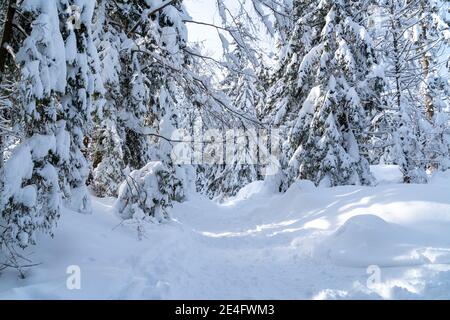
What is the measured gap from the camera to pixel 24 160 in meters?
4.43

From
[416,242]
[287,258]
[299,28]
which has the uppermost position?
[299,28]

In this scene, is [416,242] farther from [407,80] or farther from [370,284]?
[407,80]

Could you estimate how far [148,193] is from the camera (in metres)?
8.62

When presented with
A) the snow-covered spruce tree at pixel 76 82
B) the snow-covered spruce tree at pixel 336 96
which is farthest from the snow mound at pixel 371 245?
the snow-covered spruce tree at pixel 336 96

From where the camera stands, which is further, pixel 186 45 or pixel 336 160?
pixel 336 160

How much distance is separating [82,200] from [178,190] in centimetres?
381

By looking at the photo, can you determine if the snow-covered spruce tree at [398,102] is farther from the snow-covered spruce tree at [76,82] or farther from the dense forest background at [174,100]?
the snow-covered spruce tree at [76,82]

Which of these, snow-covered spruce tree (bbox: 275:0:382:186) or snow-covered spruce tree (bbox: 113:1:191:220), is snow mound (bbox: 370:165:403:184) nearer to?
snow-covered spruce tree (bbox: 275:0:382:186)

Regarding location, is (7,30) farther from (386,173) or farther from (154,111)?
(386,173)

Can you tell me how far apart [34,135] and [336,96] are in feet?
34.2

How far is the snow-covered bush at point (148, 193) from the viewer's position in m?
8.19
